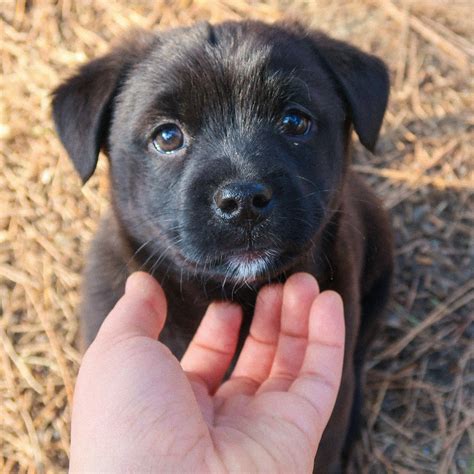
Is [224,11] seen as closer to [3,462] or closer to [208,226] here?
[208,226]

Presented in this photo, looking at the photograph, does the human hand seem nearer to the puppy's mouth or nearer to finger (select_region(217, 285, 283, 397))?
finger (select_region(217, 285, 283, 397))

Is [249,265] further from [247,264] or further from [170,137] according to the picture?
[170,137]

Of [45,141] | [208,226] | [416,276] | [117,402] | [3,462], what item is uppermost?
[208,226]

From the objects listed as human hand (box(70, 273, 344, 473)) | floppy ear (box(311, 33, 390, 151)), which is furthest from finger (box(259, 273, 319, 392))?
floppy ear (box(311, 33, 390, 151))

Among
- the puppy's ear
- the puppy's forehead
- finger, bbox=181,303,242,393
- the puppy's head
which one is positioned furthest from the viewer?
finger, bbox=181,303,242,393

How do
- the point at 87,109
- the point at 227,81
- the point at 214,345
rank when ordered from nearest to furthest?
the point at 227,81
the point at 87,109
the point at 214,345

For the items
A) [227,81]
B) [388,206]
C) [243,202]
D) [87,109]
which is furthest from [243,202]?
[388,206]

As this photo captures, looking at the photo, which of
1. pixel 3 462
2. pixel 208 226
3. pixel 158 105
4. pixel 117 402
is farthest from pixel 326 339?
pixel 3 462
